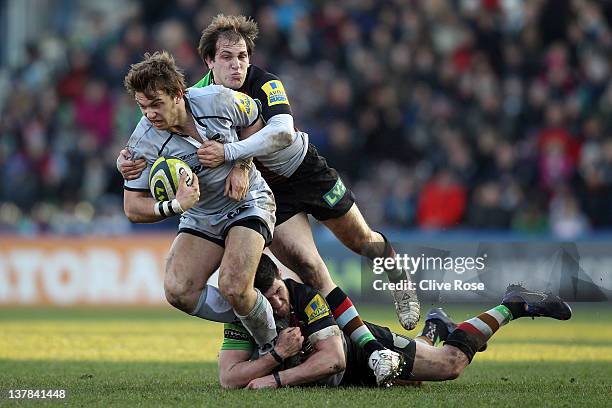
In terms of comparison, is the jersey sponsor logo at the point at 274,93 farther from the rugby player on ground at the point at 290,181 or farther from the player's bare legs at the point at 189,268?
the player's bare legs at the point at 189,268

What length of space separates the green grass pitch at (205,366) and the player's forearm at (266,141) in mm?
1615

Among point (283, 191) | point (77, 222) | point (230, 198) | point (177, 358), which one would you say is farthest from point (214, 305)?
point (77, 222)

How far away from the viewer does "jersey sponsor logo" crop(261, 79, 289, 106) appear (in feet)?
28.0

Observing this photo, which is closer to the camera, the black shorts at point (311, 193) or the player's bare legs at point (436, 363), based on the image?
the player's bare legs at point (436, 363)

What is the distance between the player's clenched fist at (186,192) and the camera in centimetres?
754

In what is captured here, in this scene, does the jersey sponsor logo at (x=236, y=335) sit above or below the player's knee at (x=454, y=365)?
above

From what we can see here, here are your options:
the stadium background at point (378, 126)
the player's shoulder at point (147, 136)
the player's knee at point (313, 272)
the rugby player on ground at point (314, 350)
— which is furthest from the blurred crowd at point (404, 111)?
the player's shoulder at point (147, 136)

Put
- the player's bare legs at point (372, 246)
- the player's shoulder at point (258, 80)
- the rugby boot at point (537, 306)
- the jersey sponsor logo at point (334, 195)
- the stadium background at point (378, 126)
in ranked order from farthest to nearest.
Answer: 1. the stadium background at point (378, 126)
2. the player's bare legs at point (372, 246)
3. the jersey sponsor logo at point (334, 195)
4. the player's shoulder at point (258, 80)
5. the rugby boot at point (537, 306)

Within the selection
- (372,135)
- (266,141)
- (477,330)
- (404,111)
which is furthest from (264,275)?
(404,111)

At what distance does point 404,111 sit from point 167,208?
37.4ft

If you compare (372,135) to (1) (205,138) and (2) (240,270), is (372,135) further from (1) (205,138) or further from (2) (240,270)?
(2) (240,270)

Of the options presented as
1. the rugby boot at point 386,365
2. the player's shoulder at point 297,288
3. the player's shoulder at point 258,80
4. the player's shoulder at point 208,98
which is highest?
the player's shoulder at point 258,80

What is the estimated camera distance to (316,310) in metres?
7.85

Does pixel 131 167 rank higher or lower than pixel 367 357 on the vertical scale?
higher
